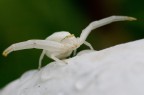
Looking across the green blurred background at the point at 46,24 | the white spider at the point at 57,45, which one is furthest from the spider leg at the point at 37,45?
the green blurred background at the point at 46,24

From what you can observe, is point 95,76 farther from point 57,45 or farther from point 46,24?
point 46,24

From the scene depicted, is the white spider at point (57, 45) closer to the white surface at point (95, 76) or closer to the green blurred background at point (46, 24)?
the white surface at point (95, 76)

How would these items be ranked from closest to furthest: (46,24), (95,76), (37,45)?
(95,76)
(37,45)
(46,24)

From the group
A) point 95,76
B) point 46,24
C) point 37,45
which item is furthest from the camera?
point 46,24

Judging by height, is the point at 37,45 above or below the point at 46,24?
above

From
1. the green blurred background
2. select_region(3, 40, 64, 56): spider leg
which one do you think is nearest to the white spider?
select_region(3, 40, 64, 56): spider leg

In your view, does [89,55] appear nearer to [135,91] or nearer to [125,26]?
[135,91]

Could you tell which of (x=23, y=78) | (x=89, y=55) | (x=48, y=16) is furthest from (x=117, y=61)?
(x=48, y=16)

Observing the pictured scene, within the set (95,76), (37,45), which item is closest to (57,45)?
(37,45)
